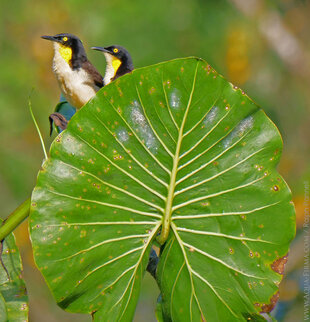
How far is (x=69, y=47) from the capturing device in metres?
2.22

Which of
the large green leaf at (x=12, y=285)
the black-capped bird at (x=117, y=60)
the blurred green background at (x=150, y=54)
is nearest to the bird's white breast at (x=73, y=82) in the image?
the black-capped bird at (x=117, y=60)

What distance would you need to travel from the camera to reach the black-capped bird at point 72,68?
212cm

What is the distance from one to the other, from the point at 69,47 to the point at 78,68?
0.27 feet

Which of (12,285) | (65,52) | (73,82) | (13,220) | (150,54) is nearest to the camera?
(13,220)

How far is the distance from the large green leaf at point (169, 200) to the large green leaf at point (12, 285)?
0.17 metres

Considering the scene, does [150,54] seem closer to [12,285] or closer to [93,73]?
[93,73]

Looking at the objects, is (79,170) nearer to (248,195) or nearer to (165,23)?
(248,195)

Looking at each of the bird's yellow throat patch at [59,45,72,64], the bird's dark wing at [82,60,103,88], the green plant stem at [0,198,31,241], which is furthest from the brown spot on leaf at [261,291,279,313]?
the bird's yellow throat patch at [59,45,72,64]

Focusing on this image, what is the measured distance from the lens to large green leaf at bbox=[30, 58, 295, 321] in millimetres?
1308

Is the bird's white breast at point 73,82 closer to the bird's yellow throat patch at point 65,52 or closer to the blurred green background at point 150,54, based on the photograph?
the bird's yellow throat patch at point 65,52

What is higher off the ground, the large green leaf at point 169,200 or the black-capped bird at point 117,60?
the black-capped bird at point 117,60

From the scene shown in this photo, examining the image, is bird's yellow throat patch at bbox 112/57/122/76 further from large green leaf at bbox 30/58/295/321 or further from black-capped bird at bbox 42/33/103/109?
large green leaf at bbox 30/58/295/321

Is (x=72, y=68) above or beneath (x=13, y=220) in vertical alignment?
→ above

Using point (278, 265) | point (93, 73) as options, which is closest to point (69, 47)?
point (93, 73)
